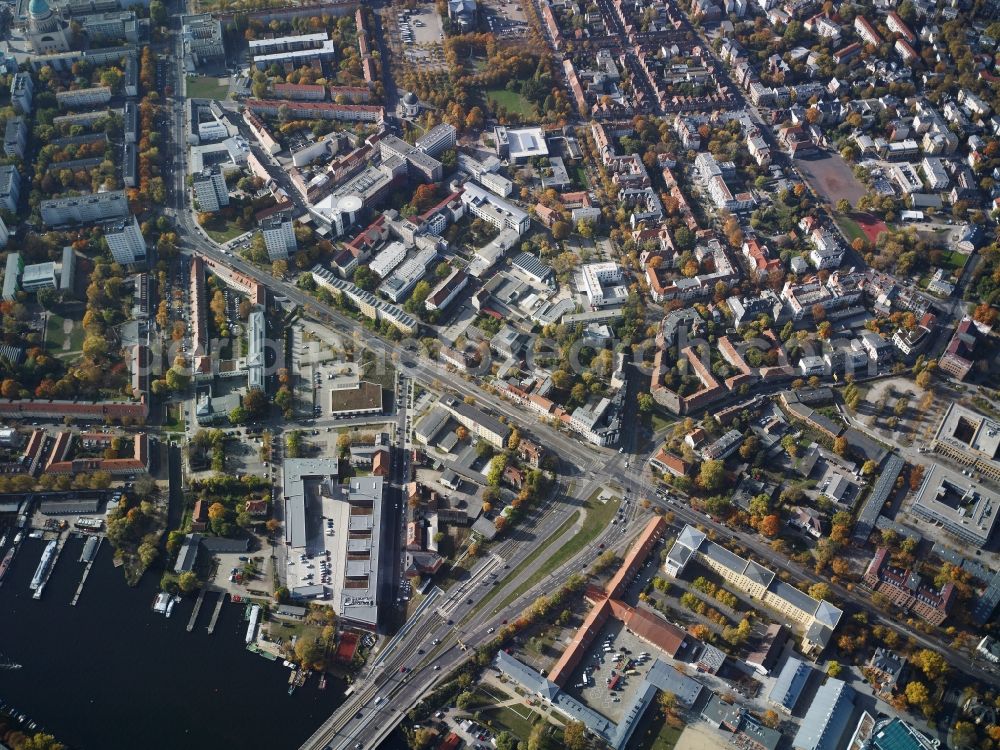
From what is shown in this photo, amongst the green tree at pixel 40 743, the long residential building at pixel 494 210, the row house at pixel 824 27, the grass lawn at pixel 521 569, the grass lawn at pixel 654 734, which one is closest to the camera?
the green tree at pixel 40 743

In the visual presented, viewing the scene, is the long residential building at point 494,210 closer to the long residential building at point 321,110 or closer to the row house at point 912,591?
the long residential building at point 321,110

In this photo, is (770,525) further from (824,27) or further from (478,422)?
(824,27)

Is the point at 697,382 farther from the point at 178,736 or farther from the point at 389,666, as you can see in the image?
the point at 178,736

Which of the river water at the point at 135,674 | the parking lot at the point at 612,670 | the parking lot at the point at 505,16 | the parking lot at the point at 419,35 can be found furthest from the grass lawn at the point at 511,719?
the parking lot at the point at 505,16

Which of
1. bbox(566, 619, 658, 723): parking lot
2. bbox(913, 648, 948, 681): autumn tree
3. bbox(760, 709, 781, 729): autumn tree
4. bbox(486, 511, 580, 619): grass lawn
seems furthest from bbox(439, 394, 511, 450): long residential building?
bbox(913, 648, 948, 681): autumn tree

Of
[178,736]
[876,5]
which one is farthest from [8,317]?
[876,5]
